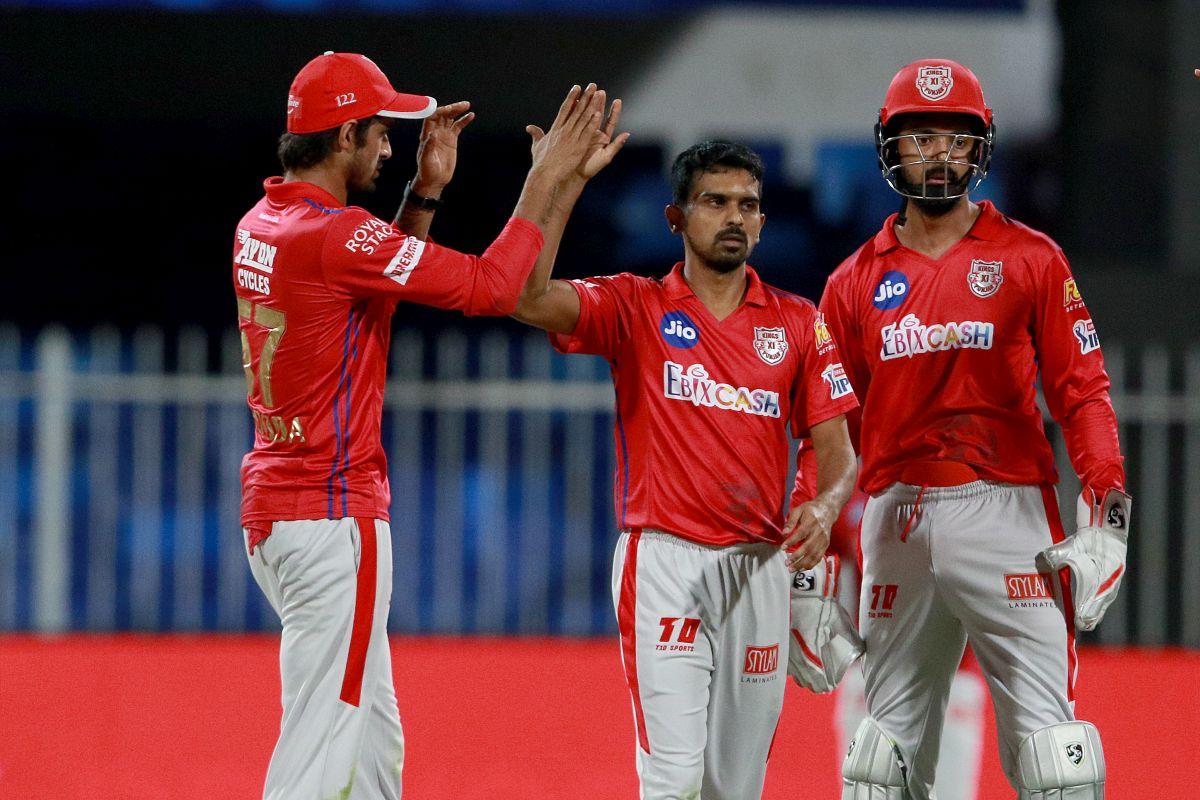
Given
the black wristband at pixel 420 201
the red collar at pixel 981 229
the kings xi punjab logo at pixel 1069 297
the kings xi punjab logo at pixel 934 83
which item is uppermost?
the kings xi punjab logo at pixel 934 83

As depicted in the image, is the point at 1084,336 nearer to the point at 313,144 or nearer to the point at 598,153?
the point at 598,153

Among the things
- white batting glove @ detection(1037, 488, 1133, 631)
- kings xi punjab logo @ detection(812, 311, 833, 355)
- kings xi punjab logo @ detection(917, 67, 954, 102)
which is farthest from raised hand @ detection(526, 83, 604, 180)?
white batting glove @ detection(1037, 488, 1133, 631)

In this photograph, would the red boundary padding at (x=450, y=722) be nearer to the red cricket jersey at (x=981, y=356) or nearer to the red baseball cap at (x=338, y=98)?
the red cricket jersey at (x=981, y=356)

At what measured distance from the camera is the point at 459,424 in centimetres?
1016

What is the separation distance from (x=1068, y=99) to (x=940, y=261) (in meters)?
6.12

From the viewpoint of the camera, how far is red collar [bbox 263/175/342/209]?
4.02 meters

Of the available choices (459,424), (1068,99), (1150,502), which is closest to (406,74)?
(459,424)

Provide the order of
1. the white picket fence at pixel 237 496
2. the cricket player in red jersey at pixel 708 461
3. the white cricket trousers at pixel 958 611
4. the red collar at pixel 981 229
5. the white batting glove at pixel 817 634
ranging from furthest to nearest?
1. the white picket fence at pixel 237 496
2. the red collar at pixel 981 229
3. the white batting glove at pixel 817 634
4. the white cricket trousers at pixel 958 611
5. the cricket player in red jersey at pixel 708 461

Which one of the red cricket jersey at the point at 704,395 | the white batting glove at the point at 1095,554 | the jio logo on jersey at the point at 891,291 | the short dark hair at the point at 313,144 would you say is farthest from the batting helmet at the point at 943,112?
the short dark hair at the point at 313,144

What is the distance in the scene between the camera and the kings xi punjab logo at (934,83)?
4.25 metres

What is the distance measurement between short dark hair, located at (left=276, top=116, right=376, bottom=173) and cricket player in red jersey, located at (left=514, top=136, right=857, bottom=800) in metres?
0.54

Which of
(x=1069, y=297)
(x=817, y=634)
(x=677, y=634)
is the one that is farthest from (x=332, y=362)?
(x=1069, y=297)

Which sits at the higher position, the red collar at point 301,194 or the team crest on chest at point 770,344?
the red collar at point 301,194

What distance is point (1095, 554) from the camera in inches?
157
